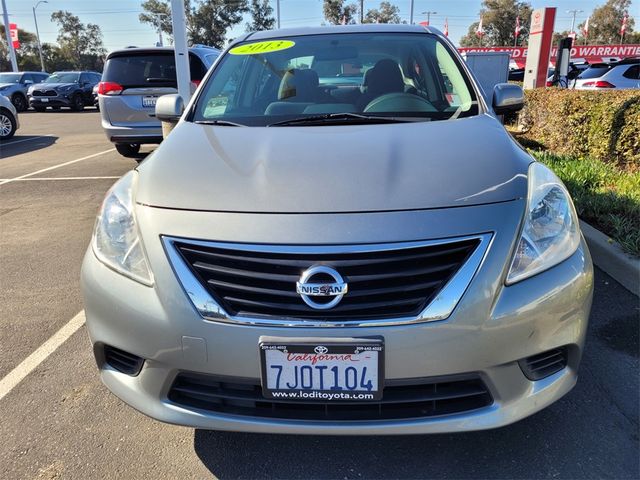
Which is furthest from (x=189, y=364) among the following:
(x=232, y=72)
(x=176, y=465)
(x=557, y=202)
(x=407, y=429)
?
(x=232, y=72)

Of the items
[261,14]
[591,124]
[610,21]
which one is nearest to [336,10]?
[261,14]

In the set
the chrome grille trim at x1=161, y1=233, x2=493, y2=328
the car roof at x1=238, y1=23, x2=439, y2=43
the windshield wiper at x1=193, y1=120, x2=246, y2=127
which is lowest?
the chrome grille trim at x1=161, y1=233, x2=493, y2=328

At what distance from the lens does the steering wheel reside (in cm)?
271

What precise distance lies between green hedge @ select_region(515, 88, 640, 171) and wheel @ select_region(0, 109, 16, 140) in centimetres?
1105

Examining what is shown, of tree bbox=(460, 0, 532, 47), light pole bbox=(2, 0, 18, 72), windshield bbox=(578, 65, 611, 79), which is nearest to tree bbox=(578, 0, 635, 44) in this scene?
tree bbox=(460, 0, 532, 47)

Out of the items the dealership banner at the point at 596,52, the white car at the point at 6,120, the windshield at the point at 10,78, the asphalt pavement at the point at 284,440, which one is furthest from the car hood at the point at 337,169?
the dealership banner at the point at 596,52

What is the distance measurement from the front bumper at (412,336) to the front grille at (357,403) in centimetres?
3

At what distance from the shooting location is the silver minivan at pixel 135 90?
723 cm

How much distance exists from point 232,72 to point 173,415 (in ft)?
7.00

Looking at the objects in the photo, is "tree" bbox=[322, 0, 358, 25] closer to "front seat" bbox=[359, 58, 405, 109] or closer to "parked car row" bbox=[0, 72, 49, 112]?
"parked car row" bbox=[0, 72, 49, 112]

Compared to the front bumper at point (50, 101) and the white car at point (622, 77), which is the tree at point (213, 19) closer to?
the front bumper at point (50, 101)

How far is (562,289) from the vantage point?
5.57 ft

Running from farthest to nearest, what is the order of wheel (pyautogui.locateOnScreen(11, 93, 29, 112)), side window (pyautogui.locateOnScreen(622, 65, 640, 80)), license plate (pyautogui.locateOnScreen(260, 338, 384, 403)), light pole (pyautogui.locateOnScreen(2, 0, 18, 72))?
1. light pole (pyautogui.locateOnScreen(2, 0, 18, 72))
2. wheel (pyautogui.locateOnScreen(11, 93, 29, 112))
3. side window (pyautogui.locateOnScreen(622, 65, 640, 80))
4. license plate (pyautogui.locateOnScreen(260, 338, 384, 403))

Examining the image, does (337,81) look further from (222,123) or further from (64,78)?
(64,78)
